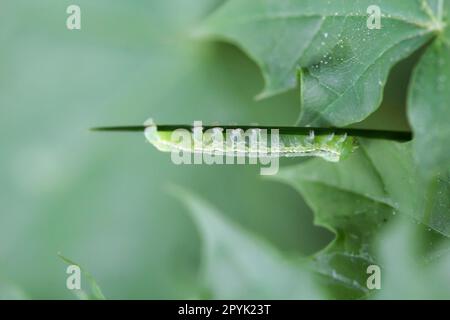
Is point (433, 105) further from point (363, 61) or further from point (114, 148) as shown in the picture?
point (114, 148)

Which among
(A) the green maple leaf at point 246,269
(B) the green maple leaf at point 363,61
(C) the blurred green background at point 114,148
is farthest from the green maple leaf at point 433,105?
(C) the blurred green background at point 114,148

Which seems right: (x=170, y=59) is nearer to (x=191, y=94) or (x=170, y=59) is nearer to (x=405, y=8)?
(x=191, y=94)

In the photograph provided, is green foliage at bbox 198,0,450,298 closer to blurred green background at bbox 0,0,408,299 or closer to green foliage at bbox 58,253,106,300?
green foliage at bbox 58,253,106,300

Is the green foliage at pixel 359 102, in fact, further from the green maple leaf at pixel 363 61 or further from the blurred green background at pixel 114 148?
the blurred green background at pixel 114 148

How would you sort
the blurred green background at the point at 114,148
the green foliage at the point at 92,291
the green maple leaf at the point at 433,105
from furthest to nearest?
the blurred green background at the point at 114,148 → the green foliage at the point at 92,291 → the green maple leaf at the point at 433,105

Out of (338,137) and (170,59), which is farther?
(170,59)

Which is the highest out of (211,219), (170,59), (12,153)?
(170,59)

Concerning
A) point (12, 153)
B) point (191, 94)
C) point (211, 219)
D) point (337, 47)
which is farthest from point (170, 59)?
point (337, 47)
